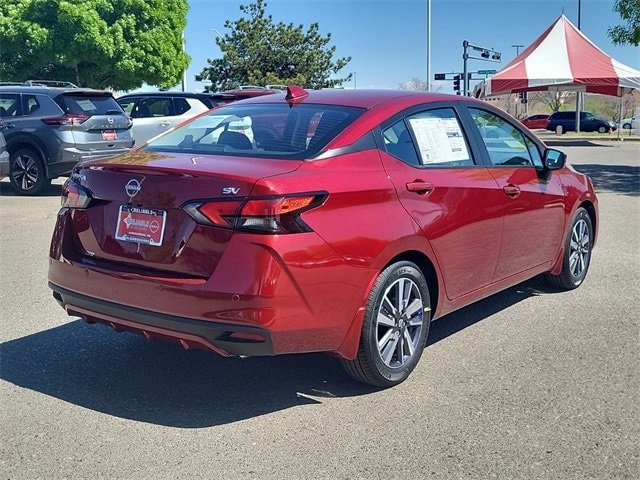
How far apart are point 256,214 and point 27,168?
10.2m

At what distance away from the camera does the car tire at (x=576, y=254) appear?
6.13 m

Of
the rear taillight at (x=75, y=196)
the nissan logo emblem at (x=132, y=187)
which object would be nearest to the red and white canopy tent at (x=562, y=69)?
the rear taillight at (x=75, y=196)

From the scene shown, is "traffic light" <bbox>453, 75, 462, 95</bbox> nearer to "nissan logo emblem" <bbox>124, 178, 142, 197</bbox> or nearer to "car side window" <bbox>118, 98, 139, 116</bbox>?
"car side window" <bbox>118, 98, 139, 116</bbox>

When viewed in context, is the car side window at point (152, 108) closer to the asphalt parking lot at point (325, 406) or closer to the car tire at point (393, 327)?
the asphalt parking lot at point (325, 406)

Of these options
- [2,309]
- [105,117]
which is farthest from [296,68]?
[2,309]

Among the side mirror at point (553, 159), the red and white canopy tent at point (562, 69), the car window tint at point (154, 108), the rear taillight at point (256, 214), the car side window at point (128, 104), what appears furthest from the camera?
the red and white canopy tent at point (562, 69)

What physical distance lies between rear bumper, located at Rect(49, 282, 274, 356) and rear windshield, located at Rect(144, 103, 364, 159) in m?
1.01

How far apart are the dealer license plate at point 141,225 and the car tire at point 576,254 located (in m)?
3.75

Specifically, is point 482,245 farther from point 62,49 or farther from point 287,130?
→ point 62,49

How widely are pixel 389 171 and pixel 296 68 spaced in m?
40.3

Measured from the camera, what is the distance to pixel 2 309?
5586mm

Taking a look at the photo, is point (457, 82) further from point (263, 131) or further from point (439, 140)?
point (263, 131)

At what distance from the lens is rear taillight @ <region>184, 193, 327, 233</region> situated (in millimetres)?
3434

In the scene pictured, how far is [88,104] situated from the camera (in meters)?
12.4
